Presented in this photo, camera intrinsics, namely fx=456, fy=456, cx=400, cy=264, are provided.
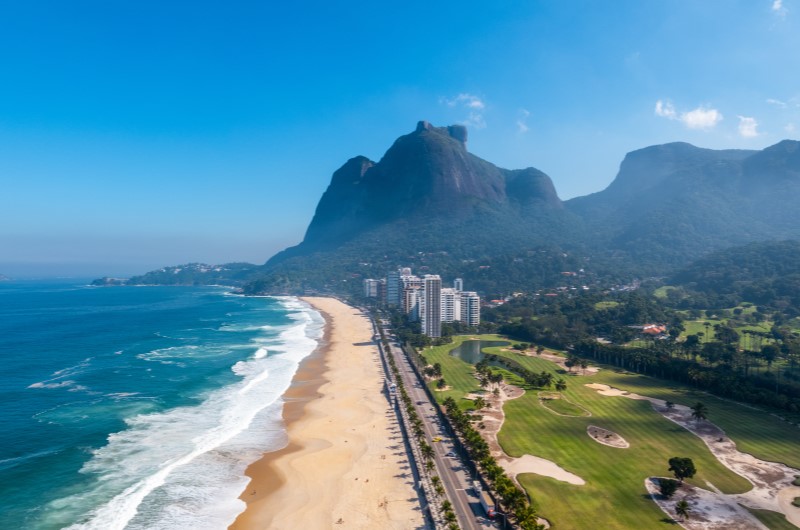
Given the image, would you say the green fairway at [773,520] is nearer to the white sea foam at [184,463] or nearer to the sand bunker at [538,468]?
the sand bunker at [538,468]

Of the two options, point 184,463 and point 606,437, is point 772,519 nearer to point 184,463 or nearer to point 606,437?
point 606,437

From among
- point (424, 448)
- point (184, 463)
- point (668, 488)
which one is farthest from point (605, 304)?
point (184, 463)

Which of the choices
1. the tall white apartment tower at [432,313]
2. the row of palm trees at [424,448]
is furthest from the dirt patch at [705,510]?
the tall white apartment tower at [432,313]

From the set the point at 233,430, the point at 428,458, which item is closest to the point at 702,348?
the point at 428,458

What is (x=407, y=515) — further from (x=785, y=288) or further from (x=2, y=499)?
(x=785, y=288)

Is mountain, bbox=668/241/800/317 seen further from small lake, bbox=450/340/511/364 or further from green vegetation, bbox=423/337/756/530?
green vegetation, bbox=423/337/756/530

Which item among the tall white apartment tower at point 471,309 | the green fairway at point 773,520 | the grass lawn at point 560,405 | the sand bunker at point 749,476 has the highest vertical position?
the tall white apartment tower at point 471,309
